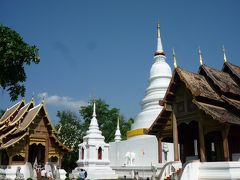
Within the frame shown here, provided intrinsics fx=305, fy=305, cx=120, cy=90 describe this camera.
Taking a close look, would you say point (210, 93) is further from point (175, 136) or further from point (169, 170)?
point (169, 170)

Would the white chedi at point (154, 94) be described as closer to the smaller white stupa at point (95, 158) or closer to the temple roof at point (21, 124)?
the smaller white stupa at point (95, 158)

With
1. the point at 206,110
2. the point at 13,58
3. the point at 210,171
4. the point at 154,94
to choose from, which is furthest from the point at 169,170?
the point at 154,94

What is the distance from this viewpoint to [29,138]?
2198cm

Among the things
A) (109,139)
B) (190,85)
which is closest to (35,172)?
(190,85)

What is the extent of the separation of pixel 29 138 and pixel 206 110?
13999 millimetres

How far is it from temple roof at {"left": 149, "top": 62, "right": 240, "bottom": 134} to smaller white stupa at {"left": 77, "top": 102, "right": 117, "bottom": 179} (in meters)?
13.7

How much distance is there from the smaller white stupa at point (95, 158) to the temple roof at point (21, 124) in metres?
6.10

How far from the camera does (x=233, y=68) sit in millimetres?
17031

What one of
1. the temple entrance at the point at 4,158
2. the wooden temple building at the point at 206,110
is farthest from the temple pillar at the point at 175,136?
the temple entrance at the point at 4,158

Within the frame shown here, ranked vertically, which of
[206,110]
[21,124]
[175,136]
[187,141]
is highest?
[21,124]

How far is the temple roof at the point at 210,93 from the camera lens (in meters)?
13.1

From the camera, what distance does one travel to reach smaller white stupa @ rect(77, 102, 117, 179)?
93.0ft

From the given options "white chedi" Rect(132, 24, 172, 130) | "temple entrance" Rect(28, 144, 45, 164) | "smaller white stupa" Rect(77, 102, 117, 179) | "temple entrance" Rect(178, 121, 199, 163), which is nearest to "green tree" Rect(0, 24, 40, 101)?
"temple entrance" Rect(178, 121, 199, 163)

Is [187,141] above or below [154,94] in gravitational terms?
below
